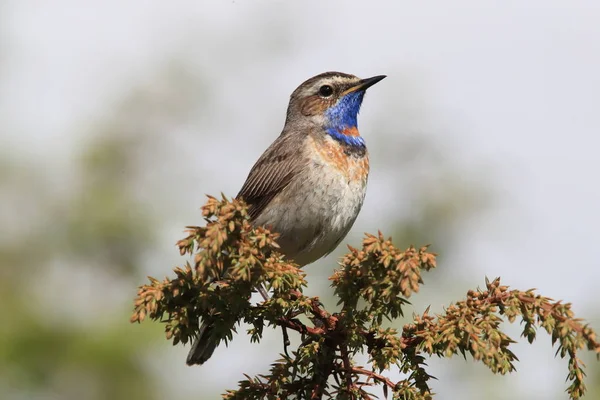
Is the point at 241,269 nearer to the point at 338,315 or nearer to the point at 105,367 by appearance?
the point at 338,315

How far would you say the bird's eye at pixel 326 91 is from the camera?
7453 mm

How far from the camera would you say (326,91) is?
7477 millimetres

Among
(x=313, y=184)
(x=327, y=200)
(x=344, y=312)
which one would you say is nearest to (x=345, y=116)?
(x=313, y=184)

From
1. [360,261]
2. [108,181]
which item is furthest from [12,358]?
[360,261]

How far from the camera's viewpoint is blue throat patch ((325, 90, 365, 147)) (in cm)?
704

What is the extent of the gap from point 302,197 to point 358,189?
0.45 meters

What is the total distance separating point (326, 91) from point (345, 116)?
1.12ft

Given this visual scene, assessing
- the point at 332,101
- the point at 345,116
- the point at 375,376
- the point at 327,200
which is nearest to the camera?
the point at 375,376

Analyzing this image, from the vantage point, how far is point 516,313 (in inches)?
136

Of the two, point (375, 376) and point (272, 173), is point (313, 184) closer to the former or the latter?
point (272, 173)

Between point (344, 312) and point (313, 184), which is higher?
point (313, 184)

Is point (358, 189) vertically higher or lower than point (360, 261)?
higher

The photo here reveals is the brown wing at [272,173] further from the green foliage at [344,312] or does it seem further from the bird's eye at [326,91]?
the green foliage at [344,312]

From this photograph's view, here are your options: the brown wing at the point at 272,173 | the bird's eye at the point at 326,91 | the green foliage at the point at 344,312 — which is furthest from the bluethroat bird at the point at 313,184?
the green foliage at the point at 344,312
